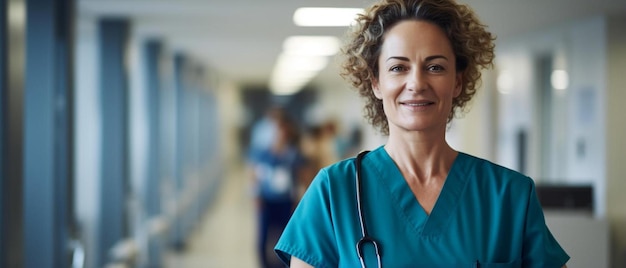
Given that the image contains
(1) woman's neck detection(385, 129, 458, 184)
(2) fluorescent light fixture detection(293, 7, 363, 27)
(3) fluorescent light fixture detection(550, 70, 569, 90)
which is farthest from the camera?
(3) fluorescent light fixture detection(550, 70, 569, 90)

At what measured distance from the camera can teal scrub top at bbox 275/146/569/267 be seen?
5.48 ft

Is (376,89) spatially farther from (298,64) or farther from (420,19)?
(298,64)

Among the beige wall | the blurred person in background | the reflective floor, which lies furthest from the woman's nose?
the reflective floor

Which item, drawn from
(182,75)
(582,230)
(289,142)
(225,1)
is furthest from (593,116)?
(182,75)

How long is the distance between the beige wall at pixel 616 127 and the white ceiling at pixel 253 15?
316 millimetres

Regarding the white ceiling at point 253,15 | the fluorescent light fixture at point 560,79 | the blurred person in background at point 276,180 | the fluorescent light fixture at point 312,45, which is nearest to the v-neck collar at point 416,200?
the white ceiling at point 253,15

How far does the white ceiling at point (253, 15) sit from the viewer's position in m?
6.36

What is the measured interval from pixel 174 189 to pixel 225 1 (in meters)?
5.74

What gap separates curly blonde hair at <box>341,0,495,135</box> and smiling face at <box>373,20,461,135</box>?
0.07ft

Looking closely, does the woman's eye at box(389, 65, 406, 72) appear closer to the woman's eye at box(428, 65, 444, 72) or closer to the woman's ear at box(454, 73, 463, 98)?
the woman's eye at box(428, 65, 444, 72)

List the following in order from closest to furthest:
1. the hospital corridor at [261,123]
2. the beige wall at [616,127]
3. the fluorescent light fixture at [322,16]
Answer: the hospital corridor at [261,123] < the fluorescent light fixture at [322,16] < the beige wall at [616,127]

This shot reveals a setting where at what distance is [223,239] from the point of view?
11.4 metres

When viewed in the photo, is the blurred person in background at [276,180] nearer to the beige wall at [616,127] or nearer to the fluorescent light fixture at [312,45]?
the fluorescent light fixture at [312,45]

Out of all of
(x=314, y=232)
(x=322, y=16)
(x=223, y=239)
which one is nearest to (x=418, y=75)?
(x=314, y=232)
